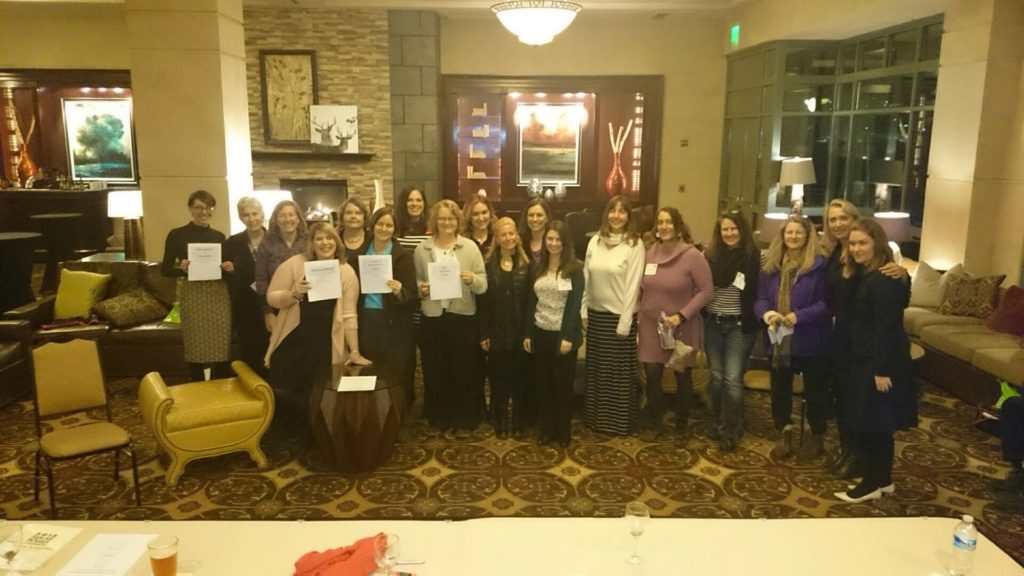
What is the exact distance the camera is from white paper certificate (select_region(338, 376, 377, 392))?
4.55 metres

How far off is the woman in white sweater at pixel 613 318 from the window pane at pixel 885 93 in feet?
17.0

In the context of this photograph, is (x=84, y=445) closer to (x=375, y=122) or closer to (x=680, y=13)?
(x=375, y=122)

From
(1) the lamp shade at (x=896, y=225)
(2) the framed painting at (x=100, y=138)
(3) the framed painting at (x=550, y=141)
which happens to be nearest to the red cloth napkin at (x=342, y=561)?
(1) the lamp shade at (x=896, y=225)

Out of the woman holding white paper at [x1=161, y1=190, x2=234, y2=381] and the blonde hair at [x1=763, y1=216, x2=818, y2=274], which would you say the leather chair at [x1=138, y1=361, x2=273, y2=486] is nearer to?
the woman holding white paper at [x1=161, y1=190, x2=234, y2=381]

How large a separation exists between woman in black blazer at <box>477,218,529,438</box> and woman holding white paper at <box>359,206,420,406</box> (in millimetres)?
515

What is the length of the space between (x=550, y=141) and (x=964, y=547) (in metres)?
10.8

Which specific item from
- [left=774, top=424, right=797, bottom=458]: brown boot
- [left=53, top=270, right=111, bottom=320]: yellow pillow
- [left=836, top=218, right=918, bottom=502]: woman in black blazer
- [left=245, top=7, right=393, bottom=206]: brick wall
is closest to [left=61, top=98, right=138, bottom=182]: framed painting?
[left=245, top=7, right=393, bottom=206]: brick wall

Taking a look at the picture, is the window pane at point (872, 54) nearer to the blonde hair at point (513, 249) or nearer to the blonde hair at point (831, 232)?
the blonde hair at point (831, 232)

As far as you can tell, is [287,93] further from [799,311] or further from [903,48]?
[799,311]

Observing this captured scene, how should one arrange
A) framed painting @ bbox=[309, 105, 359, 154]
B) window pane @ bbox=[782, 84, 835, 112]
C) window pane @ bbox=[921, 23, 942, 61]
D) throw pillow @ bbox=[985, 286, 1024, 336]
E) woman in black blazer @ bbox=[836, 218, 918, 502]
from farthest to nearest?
framed painting @ bbox=[309, 105, 359, 154] < window pane @ bbox=[782, 84, 835, 112] < window pane @ bbox=[921, 23, 942, 61] < throw pillow @ bbox=[985, 286, 1024, 336] < woman in black blazer @ bbox=[836, 218, 918, 502]

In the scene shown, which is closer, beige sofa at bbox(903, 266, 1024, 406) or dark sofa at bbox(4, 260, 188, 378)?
beige sofa at bbox(903, 266, 1024, 406)

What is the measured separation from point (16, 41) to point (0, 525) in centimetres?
1205

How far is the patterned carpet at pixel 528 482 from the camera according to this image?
14.1 ft

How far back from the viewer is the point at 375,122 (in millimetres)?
11188
